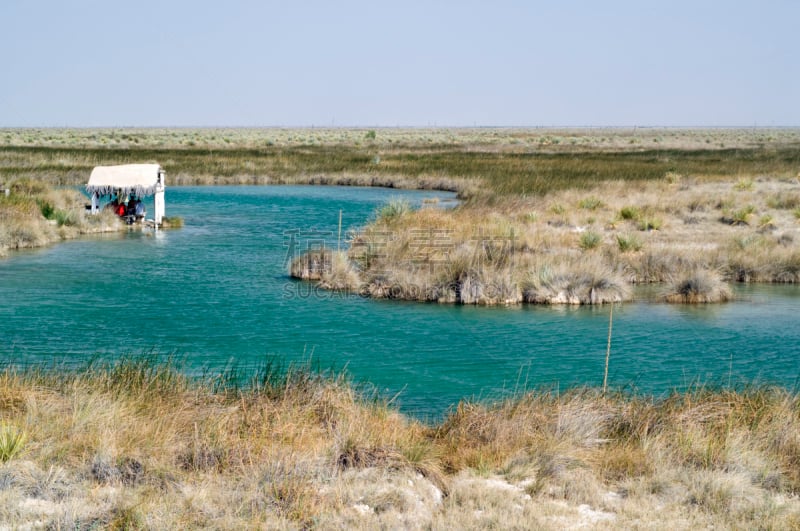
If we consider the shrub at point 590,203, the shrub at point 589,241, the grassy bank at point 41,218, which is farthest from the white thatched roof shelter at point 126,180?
the shrub at point 589,241

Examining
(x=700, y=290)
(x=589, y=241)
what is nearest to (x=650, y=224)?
(x=589, y=241)

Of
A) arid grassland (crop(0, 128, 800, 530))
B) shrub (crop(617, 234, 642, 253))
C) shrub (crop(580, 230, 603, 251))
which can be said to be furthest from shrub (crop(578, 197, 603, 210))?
arid grassland (crop(0, 128, 800, 530))

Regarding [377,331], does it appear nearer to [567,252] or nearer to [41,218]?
[567,252]

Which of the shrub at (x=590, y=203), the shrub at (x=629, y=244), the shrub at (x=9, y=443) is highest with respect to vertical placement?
the shrub at (x=590, y=203)

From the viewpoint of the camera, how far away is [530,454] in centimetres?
746

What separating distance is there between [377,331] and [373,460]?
7681 mm

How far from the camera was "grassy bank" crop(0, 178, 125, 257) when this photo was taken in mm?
24234

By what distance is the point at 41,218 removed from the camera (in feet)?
86.0

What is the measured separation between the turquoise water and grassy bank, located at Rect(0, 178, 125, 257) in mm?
→ 2185

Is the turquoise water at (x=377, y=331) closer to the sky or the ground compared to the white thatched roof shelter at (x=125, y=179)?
closer to the ground

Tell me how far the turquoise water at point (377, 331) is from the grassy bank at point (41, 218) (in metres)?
2.19

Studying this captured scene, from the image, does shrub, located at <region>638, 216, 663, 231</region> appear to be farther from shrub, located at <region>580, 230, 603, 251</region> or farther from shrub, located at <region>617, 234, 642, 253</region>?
shrub, located at <region>580, 230, 603, 251</region>

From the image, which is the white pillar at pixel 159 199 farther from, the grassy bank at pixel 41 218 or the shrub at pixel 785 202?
the shrub at pixel 785 202

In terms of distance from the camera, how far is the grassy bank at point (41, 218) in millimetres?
24234
